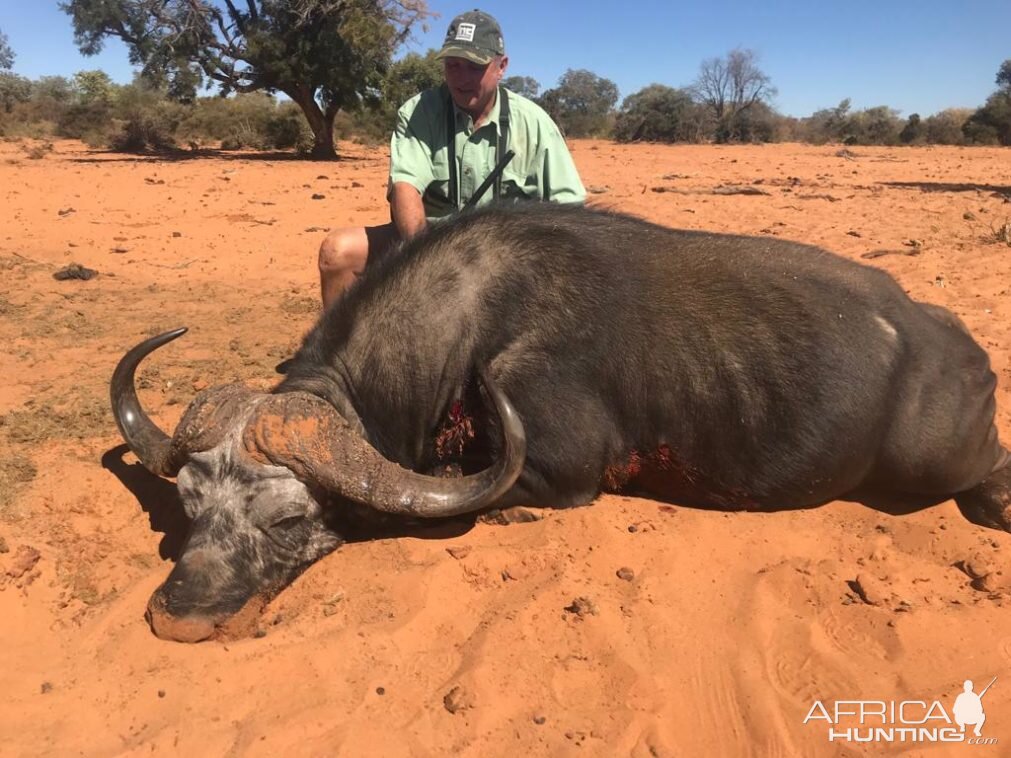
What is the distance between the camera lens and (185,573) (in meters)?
3.59

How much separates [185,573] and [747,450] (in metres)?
3.05

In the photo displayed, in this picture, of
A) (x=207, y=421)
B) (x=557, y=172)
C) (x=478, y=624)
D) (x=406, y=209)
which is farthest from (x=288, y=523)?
(x=557, y=172)

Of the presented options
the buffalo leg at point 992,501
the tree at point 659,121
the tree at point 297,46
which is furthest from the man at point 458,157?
the tree at point 659,121

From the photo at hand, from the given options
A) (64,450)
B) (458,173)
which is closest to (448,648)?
(64,450)

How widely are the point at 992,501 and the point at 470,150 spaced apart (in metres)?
4.22

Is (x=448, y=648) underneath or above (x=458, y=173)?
underneath

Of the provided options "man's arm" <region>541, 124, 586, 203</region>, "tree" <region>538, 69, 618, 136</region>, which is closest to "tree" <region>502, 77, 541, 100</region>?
"tree" <region>538, 69, 618, 136</region>

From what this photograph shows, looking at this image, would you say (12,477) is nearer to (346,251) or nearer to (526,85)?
(346,251)

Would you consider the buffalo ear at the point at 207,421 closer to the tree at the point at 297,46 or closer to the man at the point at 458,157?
the man at the point at 458,157

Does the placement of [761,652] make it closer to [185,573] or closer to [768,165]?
[185,573]

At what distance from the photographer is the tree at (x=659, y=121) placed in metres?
42.6

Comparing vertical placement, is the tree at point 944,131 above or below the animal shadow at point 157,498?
above

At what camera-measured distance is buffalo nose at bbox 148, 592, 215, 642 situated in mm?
3500

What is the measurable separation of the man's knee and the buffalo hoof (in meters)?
4.47
